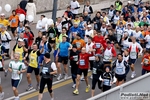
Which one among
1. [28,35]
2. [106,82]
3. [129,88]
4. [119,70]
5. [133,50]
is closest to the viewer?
[129,88]

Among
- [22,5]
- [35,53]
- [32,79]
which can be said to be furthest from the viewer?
[22,5]

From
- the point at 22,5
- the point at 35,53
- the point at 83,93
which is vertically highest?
the point at 22,5

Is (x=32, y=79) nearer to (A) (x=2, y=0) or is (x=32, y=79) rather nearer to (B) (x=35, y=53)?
(B) (x=35, y=53)

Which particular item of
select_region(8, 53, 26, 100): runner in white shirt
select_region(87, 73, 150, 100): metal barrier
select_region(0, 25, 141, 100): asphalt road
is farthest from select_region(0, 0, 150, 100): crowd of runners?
select_region(87, 73, 150, 100): metal barrier

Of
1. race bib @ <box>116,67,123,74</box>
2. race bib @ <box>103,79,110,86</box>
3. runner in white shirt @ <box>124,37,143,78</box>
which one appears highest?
runner in white shirt @ <box>124,37,143,78</box>

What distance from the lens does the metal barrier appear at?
11.1 m

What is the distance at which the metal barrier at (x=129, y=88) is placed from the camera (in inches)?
435

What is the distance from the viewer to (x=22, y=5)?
21.8 metres

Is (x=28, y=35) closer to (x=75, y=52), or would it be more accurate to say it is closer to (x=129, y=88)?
(x=75, y=52)

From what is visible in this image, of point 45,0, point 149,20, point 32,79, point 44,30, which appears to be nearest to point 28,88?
point 32,79

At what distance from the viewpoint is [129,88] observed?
11648mm

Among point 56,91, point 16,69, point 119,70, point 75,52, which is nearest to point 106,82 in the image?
point 119,70

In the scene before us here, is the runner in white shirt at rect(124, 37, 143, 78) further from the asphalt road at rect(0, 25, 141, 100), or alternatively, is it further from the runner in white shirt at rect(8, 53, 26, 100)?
the runner in white shirt at rect(8, 53, 26, 100)

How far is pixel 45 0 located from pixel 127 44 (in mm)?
9083
